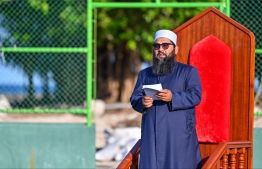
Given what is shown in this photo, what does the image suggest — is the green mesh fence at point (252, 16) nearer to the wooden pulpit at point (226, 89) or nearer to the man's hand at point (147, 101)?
the wooden pulpit at point (226, 89)

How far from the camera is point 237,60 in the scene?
24.6 feet

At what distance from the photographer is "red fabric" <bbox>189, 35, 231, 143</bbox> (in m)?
7.50

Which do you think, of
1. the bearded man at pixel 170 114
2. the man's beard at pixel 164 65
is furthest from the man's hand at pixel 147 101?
the man's beard at pixel 164 65

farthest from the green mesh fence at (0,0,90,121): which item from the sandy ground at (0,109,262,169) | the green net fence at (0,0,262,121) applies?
the sandy ground at (0,109,262,169)

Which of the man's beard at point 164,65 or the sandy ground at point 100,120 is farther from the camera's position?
the sandy ground at point 100,120

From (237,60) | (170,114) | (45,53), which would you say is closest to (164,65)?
(170,114)

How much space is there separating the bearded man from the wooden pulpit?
51cm

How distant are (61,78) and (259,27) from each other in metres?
3.14

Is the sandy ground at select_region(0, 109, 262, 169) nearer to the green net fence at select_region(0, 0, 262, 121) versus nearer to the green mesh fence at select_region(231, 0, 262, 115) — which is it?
the green net fence at select_region(0, 0, 262, 121)

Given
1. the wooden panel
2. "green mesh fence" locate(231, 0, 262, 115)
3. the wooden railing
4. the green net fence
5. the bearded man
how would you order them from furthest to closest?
the green net fence, "green mesh fence" locate(231, 0, 262, 115), the wooden panel, the wooden railing, the bearded man

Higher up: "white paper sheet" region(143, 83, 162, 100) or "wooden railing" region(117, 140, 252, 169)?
"white paper sheet" region(143, 83, 162, 100)

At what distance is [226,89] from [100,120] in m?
12.4

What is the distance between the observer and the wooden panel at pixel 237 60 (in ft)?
24.4

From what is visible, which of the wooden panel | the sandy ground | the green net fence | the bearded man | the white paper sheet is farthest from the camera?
the sandy ground
